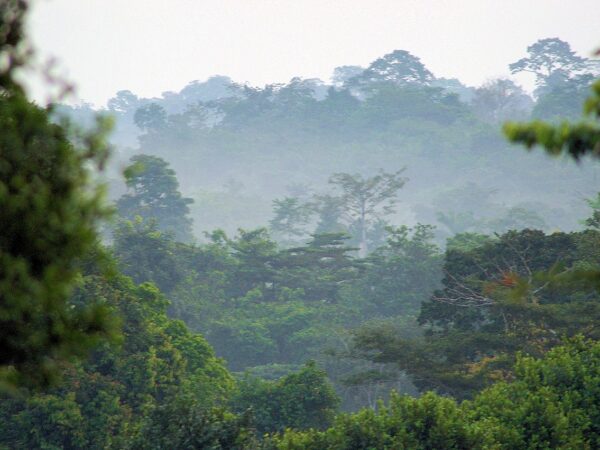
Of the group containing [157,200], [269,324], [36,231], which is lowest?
[269,324]

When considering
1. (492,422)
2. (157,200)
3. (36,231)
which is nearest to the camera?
(36,231)

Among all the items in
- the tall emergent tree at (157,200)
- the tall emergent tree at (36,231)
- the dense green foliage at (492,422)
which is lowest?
the tall emergent tree at (157,200)

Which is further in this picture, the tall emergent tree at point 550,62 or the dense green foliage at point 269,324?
the tall emergent tree at point 550,62

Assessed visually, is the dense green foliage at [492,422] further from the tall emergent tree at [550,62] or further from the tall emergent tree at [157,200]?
the tall emergent tree at [550,62]

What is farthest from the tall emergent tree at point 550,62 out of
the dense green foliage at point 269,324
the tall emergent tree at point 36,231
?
the tall emergent tree at point 36,231

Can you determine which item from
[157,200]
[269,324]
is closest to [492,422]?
[269,324]

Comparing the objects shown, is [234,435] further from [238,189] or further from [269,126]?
[269,126]

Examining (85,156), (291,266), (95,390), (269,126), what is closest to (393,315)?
(291,266)

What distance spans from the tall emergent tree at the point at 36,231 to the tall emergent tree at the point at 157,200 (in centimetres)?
5085

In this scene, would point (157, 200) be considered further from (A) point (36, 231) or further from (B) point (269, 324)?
(A) point (36, 231)

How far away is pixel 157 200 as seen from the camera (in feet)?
207

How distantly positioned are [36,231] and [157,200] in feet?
186

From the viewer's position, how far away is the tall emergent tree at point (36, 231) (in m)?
6.55

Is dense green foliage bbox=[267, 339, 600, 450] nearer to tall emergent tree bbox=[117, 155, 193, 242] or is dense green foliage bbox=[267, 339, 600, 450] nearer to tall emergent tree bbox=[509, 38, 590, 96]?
tall emergent tree bbox=[117, 155, 193, 242]
